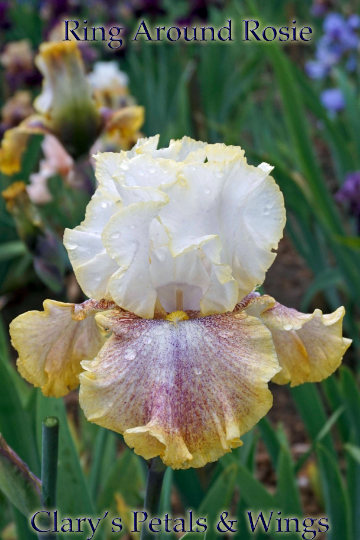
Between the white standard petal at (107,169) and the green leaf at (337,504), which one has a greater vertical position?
the white standard petal at (107,169)

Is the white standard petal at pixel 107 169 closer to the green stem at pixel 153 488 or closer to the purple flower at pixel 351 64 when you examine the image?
the green stem at pixel 153 488

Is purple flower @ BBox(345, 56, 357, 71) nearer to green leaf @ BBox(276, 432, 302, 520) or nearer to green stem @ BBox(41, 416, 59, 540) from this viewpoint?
green leaf @ BBox(276, 432, 302, 520)

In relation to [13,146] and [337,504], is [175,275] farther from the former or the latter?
[13,146]

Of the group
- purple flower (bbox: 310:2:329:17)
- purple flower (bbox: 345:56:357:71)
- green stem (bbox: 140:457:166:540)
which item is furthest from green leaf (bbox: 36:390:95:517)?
purple flower (bbox: 310:2:329:17)

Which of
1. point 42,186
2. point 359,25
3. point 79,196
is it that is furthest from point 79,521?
point 359,25

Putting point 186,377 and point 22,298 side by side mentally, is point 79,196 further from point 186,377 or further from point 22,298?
point 22,298

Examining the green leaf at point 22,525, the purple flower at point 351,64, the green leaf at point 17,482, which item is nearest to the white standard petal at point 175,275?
the green leaf at point 17,482
